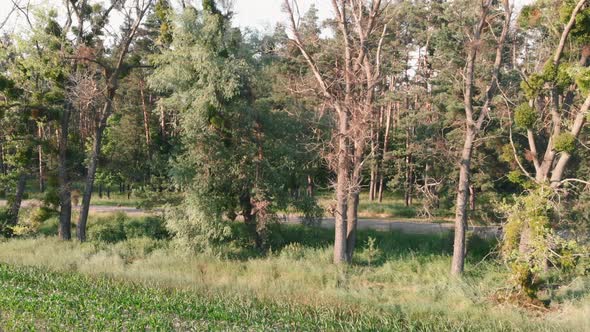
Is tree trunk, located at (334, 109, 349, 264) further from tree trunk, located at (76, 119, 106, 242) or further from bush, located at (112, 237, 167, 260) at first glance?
tree trunk, located at (76, 119, 106, 242)

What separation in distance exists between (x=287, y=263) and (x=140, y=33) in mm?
26232

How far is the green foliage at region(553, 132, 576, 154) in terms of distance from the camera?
15.8 meters

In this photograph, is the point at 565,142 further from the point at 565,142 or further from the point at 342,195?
the point at 342,195

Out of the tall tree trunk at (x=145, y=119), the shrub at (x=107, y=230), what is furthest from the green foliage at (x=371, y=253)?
the tall tree trunk at (x=145, y=119)

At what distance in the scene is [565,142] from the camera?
51.9ft

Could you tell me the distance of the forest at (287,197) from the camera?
492 inches

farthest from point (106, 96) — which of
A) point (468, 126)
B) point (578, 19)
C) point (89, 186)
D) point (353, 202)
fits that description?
point (578, 19)

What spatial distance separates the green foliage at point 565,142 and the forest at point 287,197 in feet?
0.19

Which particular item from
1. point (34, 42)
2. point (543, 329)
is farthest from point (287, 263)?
point (34, 42)

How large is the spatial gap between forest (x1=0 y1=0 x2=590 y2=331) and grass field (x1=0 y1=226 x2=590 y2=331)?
0.08 meters

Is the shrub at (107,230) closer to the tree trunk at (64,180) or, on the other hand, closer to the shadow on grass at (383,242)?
the tree trunk at (64,180)

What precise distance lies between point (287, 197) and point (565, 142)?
10669mm

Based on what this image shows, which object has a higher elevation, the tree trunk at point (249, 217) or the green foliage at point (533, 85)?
the green foliage at point (533, 85)

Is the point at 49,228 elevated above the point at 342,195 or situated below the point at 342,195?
below
